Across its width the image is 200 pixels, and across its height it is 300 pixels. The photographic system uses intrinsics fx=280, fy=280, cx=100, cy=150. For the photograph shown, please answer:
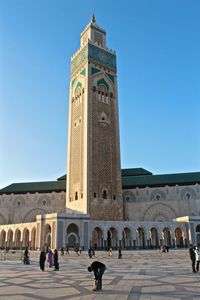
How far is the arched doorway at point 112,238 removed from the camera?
33.2 metres

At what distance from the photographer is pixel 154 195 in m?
43.8

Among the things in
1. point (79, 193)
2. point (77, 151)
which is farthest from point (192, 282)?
point (77, 151)

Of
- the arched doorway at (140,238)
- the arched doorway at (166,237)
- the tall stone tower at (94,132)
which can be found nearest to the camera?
the arched doorway at (140,238)

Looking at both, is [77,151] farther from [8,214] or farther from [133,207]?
[8,214]

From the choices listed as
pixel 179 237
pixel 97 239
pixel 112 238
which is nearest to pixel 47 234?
pixel 97 239

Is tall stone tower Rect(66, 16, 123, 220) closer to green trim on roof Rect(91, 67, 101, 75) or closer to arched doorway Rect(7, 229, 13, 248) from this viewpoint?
green trim on roof Rect(91, 67, 101, 75)

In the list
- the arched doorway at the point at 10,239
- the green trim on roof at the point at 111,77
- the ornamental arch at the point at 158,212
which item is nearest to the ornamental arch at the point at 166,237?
the ornamental arch at the point at 158,212

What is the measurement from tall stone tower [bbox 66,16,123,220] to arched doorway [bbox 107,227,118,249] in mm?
1670

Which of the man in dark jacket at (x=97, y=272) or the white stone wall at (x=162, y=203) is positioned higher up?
the white stone wall at (x=162, y=203)

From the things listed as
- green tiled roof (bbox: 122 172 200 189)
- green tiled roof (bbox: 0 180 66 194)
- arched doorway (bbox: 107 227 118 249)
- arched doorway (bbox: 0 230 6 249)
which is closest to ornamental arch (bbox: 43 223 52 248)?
arched doorway (bbox: 107 227 118 249)

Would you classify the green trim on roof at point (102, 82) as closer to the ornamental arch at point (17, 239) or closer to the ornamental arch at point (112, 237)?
the ornamental arch at point (112, 237)

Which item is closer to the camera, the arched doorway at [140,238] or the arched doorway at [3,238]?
the arched doorway at [140,238]

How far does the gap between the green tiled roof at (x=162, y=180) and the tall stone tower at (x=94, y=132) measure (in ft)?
25.1

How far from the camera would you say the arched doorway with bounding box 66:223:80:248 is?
31.6 m
